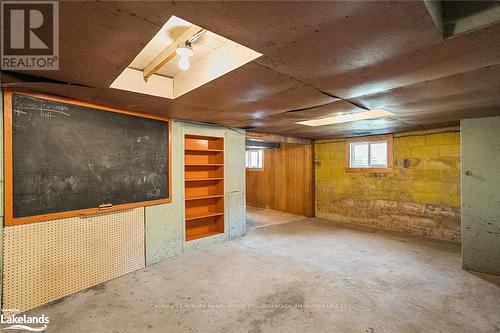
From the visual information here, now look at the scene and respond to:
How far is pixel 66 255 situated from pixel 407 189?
5.69 meters

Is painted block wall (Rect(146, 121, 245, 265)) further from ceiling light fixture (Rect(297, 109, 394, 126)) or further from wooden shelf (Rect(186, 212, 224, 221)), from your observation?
ceiling light fixture (Rect(297, 109, 394, 126))

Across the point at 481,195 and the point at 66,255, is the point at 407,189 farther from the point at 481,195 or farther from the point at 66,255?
the point at 66,255

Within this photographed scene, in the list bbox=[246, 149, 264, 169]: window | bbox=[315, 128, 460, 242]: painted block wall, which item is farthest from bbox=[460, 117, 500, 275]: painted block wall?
bbox=[246, 149, 264, 169]: window

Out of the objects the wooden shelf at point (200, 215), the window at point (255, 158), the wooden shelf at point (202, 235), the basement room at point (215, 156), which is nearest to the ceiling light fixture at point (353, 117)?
the basement room at point (215, 156)

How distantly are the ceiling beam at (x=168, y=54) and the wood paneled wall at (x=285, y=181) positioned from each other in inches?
190

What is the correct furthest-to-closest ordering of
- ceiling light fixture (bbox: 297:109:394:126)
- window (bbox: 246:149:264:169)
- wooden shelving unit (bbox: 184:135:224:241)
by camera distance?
window (bbox: 246:149:264:169) → wooden shelving unit (bbox: 184:135:224:241) → ceiling light fixture (bbox: 297:109:394:126)

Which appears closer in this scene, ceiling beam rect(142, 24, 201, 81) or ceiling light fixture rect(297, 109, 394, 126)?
ceiling beam rect(142, 24, 201, 81)

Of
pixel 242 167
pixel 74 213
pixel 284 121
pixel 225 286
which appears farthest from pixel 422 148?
pixel 74 213

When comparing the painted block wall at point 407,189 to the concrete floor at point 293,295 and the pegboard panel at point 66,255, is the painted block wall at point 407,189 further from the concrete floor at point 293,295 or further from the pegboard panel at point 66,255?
the pegboard panel at point 66,255

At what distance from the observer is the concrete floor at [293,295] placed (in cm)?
209

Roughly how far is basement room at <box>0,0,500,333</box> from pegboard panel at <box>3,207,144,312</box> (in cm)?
1

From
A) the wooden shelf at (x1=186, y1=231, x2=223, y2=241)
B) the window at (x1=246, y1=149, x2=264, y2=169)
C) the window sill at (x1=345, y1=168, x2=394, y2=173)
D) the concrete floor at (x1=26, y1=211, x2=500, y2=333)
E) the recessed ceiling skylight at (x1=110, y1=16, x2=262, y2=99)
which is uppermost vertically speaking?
the recessed ceiling skylight at (x1=110, y1=16, x2=262, y2=99)

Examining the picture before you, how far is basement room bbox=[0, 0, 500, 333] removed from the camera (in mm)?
1266

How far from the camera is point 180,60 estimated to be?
1650 mm
